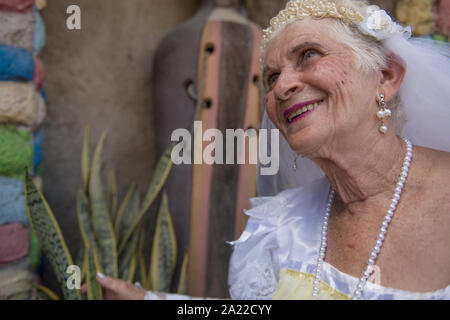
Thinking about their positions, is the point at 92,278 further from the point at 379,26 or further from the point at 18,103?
the point at 379,26

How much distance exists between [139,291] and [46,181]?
88cm

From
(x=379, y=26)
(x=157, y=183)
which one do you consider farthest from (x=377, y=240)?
(x=157, y=183)

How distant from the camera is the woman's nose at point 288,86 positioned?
101 centimetres

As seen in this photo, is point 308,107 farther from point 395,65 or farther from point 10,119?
point 10,119

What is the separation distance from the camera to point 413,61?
41.4 inches

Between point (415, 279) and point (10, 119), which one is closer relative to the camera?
point (415, 279)

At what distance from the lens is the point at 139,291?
1320mm

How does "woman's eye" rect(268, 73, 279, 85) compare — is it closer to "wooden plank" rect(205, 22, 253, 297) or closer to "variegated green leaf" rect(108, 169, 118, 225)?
"wooden plank" rect(205, 22, 253, 297)

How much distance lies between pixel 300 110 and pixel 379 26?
0.30m

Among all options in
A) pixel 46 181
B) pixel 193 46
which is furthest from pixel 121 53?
pixel 46 181

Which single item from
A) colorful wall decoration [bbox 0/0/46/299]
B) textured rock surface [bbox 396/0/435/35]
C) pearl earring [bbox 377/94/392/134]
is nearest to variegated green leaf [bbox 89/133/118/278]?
colorful wall decoration [bbox 0/0/46/299]

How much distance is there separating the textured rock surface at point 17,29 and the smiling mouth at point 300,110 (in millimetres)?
1041

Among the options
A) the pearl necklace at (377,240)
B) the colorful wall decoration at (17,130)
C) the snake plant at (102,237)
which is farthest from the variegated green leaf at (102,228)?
the pearl necklace at (377,240)

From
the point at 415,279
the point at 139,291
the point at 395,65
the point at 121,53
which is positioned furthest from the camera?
the point at 121,53
